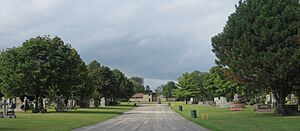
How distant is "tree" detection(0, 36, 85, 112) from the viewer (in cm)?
6234

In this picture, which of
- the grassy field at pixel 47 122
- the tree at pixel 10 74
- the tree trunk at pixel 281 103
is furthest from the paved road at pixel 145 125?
the tree at pixel 10 74

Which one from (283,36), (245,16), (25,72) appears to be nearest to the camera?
(283,36)

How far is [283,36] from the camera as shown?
41531 mm

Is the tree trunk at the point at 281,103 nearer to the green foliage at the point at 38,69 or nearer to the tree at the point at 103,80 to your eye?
the green foliage at the point at 38,69

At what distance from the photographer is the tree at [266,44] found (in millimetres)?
41312

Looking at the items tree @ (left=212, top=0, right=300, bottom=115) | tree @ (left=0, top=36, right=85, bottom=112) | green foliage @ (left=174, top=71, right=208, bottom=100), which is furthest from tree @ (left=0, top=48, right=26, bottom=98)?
green foliage @ (left=174, top=71, right=208, bottom=100)

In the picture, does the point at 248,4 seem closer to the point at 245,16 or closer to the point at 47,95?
the point at 245,16

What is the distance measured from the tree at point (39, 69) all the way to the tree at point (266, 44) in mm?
26813

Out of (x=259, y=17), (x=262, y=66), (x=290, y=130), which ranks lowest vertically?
(x=290, y=130)

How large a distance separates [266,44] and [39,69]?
31.9 meters

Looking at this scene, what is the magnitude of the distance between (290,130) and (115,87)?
104161mm

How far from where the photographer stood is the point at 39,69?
6228cm

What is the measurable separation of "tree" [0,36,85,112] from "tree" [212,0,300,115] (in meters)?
26.8

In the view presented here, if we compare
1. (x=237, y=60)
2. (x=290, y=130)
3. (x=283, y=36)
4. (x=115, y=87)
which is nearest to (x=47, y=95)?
(x=237, y=60)
